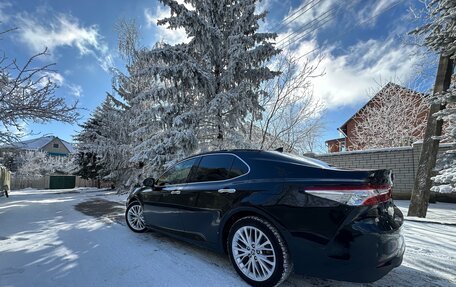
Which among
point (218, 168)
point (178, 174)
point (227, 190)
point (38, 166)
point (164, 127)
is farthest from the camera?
point (38, 166)

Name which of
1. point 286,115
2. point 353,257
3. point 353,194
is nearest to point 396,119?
point 286,115

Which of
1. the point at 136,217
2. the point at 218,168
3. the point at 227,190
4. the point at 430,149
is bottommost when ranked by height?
the point at 136,217

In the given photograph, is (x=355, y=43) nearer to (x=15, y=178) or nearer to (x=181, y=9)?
(x=181, y=9)

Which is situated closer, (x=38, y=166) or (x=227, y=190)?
(x=227, y=190)

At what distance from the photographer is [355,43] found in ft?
38.1

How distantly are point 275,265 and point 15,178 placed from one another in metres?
36.5

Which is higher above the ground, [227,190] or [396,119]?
[396,119]

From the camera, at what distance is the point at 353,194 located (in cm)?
244

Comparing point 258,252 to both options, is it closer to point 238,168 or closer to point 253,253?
point 253,253

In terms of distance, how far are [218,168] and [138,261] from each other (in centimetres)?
164

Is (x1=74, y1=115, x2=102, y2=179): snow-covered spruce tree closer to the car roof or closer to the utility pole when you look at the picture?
the car roof

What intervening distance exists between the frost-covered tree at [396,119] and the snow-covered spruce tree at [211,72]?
38.7 feet

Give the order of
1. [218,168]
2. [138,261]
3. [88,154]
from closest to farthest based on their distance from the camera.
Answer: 1. [138,261]
2. [218,168]
3. [88,154]

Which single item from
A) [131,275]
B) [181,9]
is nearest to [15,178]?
[181,9]
